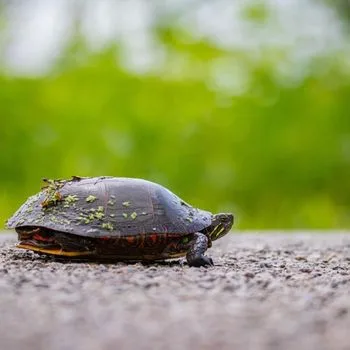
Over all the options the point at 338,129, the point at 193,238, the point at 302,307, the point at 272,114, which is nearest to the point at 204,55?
the point at 272,114

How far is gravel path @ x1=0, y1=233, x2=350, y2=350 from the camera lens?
1.92 meters

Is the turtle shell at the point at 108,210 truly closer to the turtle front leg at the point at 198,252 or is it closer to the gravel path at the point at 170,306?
the turtle front leg at the point at 198,252

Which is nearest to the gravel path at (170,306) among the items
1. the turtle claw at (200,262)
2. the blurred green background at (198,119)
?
the turtle claw at (200,262)

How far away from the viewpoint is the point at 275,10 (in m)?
11.3

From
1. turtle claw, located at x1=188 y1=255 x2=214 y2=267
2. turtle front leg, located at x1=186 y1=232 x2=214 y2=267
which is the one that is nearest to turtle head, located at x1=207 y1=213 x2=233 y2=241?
turtle front leg, located at x1=186 y1=232 x2=214 y2=267

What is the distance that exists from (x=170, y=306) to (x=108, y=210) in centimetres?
114

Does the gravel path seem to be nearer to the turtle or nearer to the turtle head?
the turtle

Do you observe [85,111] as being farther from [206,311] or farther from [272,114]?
[206,311]

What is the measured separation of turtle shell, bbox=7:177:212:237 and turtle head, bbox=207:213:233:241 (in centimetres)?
7

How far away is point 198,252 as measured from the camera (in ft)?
11.2

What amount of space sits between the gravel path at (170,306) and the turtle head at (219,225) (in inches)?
8.9

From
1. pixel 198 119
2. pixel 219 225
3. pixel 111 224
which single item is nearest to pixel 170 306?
pixel 111 224

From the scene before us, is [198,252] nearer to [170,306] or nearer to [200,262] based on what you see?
[200,262]

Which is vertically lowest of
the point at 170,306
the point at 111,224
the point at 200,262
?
the point at 170,306
